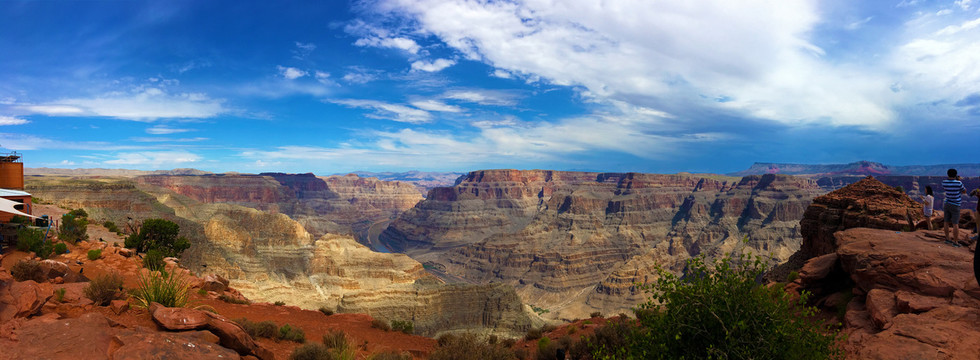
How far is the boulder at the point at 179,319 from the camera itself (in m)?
7.61

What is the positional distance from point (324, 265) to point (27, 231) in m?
56.2

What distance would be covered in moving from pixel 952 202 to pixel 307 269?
70854mm

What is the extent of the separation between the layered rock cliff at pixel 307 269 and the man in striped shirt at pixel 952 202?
126 ft

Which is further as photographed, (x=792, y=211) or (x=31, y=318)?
(x=792, y=211)

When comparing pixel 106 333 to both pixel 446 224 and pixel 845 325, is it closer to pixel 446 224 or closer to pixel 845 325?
pixel 845 325

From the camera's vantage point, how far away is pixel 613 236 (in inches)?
5832

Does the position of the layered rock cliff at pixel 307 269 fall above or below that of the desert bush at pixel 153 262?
below

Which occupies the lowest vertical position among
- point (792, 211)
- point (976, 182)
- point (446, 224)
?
point (446, 224)

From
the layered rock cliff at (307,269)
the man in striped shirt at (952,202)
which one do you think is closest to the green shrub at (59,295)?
the man in striped shirt at (952,202)

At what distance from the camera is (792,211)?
441 feet

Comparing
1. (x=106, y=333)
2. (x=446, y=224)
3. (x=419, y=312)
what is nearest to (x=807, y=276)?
(x=106, y=333)

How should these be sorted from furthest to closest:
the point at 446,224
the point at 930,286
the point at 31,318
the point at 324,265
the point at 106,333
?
the point at 446,224
the point at 324,265
the point at 930,286
the point at 31,318
the point at 106,333

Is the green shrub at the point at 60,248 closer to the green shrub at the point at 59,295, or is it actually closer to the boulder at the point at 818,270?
the green shrub at the point at 59,295

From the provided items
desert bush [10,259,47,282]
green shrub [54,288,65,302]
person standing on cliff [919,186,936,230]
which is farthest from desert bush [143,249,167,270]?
person standing on cliff [919,186,936,230]
